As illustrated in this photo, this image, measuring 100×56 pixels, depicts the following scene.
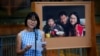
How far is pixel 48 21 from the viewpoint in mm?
5473

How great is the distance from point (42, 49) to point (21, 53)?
313 millimetres

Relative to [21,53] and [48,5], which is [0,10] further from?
[21,53]

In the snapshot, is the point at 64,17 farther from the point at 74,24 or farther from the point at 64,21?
the point at 74,24

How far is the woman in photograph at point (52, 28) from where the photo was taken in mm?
5465

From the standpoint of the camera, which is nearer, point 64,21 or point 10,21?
point 64,21

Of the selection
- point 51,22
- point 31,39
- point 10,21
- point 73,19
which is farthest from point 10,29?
point 31,39

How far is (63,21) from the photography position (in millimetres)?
5562

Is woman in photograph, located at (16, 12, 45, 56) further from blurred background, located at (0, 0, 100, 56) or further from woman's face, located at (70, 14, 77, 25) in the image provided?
blurred background, located at (0, 0, 100, 56)

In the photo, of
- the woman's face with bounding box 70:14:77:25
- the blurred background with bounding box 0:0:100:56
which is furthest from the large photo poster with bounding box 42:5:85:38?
the blurred background with bounding box 0:0:100:56

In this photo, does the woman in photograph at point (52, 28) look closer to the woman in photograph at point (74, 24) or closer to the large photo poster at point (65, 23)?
the large photo poster at point (65, 23)

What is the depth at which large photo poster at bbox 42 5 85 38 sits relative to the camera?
548 centimetres

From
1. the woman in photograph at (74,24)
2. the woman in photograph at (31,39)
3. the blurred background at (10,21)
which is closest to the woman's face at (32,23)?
the woman in photograph at (31,39)

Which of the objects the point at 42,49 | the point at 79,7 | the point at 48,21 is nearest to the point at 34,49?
the point at 42,49

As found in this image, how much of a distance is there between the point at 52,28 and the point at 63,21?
253 mm
